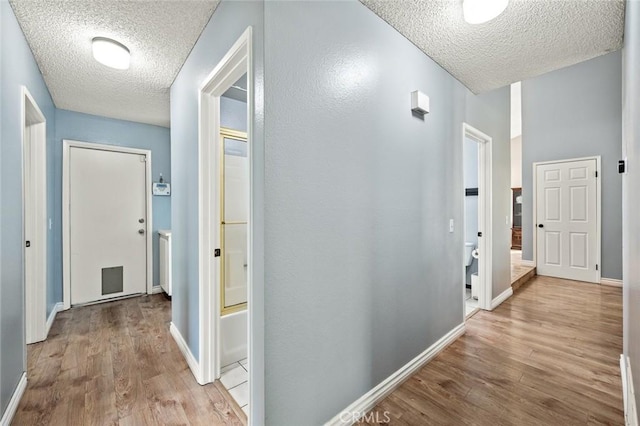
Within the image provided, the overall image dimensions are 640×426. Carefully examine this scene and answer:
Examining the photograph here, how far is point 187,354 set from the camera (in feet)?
7.24

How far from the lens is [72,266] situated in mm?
3414

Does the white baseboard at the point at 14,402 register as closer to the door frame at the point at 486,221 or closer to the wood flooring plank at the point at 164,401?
the wood flooring plank at the point at 164,401

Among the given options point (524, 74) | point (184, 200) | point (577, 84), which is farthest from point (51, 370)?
point (577, 84)

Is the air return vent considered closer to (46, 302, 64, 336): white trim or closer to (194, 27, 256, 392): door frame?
(46, 302, 64, 336): white trim

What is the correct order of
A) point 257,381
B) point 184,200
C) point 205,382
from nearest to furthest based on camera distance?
1. point 257,381
2. point 205,382
3. point 184,200

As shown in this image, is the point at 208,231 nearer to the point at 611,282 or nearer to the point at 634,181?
the point at 634,181

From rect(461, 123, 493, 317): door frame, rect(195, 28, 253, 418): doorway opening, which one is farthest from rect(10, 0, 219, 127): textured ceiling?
rect(461, 123, 493, 317): door frame

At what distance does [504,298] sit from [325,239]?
3.33 meters

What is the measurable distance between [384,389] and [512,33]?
8.40 feet

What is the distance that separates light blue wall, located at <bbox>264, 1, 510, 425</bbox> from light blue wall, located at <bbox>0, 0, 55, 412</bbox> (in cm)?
160

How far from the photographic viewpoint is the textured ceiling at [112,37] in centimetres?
170

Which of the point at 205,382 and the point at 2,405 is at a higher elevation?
the point at 2,405

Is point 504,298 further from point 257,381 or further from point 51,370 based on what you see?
point 51,370

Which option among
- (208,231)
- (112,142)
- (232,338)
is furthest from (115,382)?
(112,142)
